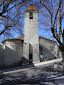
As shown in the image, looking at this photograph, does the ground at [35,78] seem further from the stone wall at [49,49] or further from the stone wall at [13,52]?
the stone wall at [49,49]

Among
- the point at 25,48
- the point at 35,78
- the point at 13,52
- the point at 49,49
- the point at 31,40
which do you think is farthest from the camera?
the point at 49,49

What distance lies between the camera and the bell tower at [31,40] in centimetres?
1435

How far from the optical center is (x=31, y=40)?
15.2 meters

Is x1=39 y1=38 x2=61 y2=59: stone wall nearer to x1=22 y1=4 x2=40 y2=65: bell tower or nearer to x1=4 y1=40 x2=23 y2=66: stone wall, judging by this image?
x1=22 y1=4 x2=40 y2=65: bell tower

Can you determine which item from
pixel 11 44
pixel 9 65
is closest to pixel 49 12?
pixel 11 44

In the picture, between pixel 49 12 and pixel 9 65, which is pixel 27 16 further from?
pixel 9 65

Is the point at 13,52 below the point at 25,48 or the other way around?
below

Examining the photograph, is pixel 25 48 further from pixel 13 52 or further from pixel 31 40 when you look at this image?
pixel 13 52

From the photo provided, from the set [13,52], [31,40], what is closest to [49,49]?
[31,40]

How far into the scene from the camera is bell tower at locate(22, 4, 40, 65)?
14.4 metres

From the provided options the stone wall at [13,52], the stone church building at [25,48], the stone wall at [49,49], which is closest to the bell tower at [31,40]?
the stone church building at [25,48]

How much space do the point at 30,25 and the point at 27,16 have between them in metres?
1.77

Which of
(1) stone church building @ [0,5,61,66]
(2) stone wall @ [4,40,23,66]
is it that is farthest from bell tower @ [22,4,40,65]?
(2) stone wall @ [4,40,23,66]

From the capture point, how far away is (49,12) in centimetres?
880
